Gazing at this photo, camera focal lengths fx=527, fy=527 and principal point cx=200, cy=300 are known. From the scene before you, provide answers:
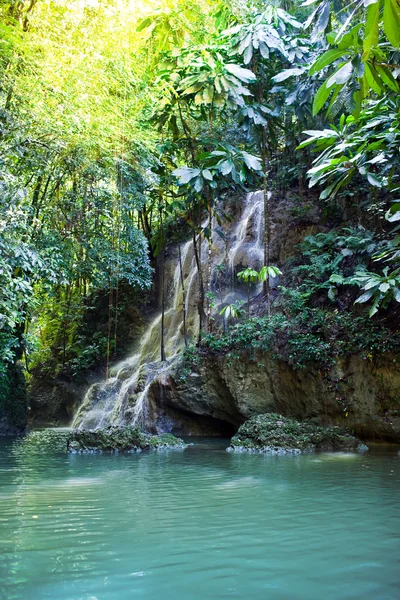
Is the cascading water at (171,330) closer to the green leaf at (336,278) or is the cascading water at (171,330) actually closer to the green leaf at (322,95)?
the green leaf at (336,278)

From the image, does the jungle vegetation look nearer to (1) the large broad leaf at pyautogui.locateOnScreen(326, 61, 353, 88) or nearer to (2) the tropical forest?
(2) the tropical forest

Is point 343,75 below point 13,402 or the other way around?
the other way around

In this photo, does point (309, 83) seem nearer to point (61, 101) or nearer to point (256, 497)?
point (61, 101)

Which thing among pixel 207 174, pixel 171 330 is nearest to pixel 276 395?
pixel 207 174

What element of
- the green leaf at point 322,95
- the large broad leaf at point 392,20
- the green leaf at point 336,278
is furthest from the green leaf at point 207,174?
the large broad leaf at point 392,20

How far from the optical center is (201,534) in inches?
140

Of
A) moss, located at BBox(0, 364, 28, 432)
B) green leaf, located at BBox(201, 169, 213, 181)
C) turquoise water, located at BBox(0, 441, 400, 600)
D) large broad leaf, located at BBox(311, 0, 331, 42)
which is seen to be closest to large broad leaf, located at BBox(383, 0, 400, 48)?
large broad leaf, located at BBox(311, 0, 331, 42)

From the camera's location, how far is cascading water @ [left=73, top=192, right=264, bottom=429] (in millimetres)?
13875

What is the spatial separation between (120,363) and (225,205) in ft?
21.0

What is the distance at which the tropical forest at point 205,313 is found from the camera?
3070mm

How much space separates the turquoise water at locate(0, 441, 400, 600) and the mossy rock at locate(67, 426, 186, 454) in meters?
2.52

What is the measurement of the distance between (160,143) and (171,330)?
19.3 ft

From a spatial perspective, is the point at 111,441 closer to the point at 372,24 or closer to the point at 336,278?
the point at 336,278

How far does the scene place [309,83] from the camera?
444 inches
